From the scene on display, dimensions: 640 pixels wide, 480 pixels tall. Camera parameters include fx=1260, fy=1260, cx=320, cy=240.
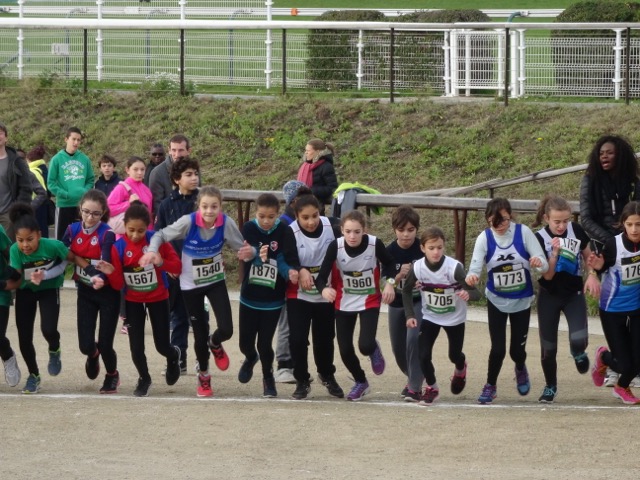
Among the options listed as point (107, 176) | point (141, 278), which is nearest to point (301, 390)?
point (141, 278)

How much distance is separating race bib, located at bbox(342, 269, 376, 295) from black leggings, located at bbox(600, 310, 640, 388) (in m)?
1.78

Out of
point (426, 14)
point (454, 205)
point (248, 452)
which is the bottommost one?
point (248, 452)

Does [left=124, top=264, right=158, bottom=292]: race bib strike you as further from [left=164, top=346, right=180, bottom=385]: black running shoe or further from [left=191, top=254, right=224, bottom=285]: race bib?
[left=164, top=346, right=180, bottom=385]: black running shoe

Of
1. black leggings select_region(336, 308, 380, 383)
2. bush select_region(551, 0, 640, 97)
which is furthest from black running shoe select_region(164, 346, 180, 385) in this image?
bush select_region(551, 0, 640, 97)

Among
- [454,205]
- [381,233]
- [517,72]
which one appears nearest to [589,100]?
[517,72]

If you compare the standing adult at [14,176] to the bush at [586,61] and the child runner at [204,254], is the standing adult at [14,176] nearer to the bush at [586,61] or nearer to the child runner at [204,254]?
the child runner at [204,254]

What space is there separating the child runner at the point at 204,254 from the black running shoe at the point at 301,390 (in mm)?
671

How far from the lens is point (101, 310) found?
958cm

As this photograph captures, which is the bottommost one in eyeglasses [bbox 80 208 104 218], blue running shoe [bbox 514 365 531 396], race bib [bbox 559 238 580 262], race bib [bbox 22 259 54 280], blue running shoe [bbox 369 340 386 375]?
blue running shoe [bbox 514 365 531 396]

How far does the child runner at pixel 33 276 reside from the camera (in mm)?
9461

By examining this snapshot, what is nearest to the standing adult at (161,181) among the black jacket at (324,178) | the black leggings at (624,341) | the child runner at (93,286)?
the black jacket at (324,178)

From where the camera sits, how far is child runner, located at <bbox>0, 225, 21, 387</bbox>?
31.2ft

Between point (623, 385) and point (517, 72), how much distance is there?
1226 centimetres

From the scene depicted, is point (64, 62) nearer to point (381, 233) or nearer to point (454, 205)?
point (381, 233)
